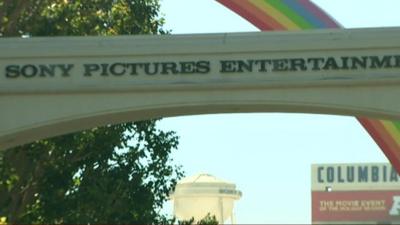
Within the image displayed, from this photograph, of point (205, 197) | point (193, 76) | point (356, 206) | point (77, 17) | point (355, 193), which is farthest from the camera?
point (355, 193)

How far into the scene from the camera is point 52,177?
24.6 meters

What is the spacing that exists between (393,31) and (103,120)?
4.98m

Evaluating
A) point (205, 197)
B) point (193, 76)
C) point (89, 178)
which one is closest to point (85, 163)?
point (89, 178)

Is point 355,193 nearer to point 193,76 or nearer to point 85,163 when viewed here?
point 85,163

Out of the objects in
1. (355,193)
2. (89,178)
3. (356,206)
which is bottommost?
(89,178)

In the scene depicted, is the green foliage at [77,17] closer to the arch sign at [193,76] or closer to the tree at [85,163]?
the tree at [85,163]

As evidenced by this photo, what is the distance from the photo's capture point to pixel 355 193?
116625 millimetres

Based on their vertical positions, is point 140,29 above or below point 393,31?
above

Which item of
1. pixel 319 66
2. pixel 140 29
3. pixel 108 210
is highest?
pixel 140 29

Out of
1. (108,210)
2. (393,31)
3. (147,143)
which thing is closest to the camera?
(393,31)

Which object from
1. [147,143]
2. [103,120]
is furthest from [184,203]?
[103,120]

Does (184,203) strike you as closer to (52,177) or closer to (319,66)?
(52,177)

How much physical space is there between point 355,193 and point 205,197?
43.8 meters

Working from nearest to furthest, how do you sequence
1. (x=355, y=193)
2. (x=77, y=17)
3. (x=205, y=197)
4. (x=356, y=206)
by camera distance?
(x=77, y=17) → (x=205, y=197) → (x=356, y=206) → (x=355, y=193)
